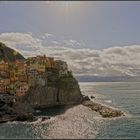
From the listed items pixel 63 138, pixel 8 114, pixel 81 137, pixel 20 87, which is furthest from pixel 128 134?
pixel 20 87

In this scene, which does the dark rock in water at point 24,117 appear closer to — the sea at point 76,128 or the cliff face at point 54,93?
the sea at point 76,128

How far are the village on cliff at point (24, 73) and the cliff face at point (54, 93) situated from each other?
3062mm

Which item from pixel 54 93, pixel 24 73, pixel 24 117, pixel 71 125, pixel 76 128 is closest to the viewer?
pixel 76 128

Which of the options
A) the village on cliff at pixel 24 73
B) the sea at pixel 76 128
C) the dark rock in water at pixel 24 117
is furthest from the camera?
the village on cliff at pixel 24 73

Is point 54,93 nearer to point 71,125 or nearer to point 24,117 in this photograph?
point 24,117

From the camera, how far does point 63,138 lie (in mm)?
77562

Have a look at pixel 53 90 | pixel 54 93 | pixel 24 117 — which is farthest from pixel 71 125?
pixel 53 90

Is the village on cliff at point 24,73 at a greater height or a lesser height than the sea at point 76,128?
greater

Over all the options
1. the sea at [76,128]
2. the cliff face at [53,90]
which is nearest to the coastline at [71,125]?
the sea at [76,128]

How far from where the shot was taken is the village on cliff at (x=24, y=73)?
14862cm

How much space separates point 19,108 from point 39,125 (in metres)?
18.3

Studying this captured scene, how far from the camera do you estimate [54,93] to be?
159750mm

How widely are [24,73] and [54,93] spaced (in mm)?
18968

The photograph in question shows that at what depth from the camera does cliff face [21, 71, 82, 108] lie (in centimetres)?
14825
